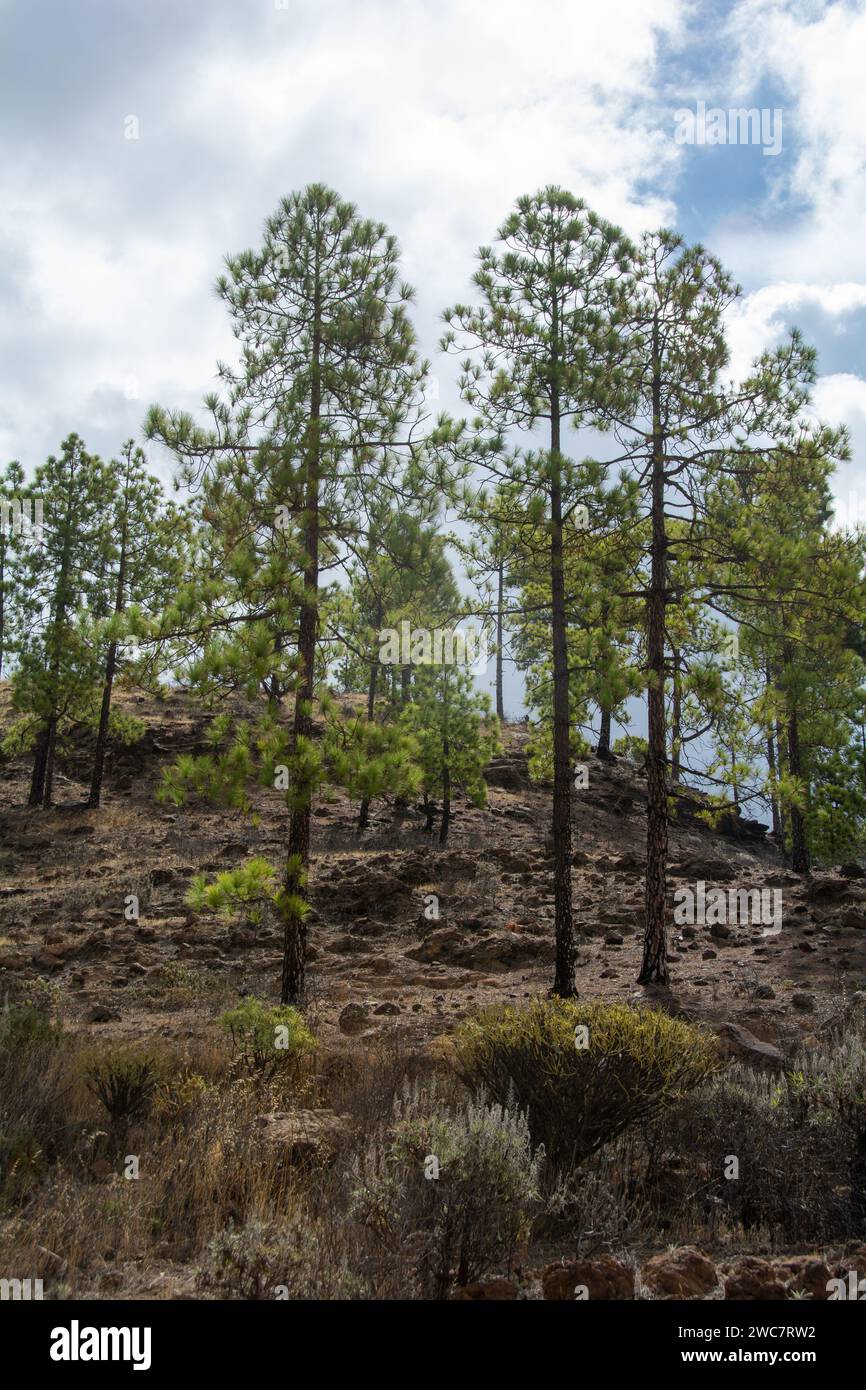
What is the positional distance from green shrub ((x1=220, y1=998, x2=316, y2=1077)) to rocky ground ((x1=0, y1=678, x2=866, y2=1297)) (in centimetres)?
103

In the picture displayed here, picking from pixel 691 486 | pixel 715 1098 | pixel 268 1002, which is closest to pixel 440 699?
pixel 691 486

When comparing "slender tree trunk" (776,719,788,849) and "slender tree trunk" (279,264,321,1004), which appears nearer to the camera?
"slender tree trunk" (279,264,321,1004)

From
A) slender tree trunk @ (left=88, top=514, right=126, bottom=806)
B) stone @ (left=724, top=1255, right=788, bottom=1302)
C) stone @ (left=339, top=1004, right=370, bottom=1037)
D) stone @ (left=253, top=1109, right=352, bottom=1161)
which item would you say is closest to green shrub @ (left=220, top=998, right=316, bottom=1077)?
stone @ (left=253, top=1109, right=352, bottom=1161)

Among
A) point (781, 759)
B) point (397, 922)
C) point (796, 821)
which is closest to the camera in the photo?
point (397, 922)

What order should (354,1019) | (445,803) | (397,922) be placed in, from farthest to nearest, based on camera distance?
1. (445,803)
2. (397,922)
3. (354,1019)

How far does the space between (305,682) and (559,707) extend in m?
4.30

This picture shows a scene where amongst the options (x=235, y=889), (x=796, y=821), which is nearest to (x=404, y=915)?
(x=235, y=889)

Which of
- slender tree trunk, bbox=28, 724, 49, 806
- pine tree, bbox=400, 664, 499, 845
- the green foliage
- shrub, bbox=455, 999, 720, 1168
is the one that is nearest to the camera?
shrub, bbox=455, 999, 720, 1168

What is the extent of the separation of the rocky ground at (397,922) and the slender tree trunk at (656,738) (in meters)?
0.68

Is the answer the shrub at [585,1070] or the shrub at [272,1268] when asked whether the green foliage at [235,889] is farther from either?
the shrub at [272,1268]

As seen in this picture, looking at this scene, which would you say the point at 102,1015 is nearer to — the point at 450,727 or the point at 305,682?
the point at 305,682

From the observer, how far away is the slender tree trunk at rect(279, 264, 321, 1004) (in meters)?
10.1

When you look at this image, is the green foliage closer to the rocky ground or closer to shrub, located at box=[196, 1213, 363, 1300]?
the rocky ground

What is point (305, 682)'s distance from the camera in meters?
10.1
